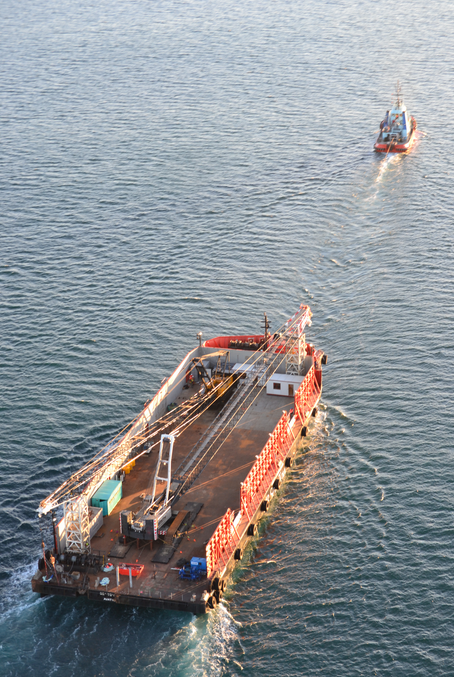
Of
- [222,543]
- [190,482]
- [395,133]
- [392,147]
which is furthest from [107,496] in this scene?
[395,133]

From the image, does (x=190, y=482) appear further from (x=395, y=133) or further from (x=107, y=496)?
(x=395, y=133)

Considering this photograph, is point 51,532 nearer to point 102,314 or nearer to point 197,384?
point 197,384

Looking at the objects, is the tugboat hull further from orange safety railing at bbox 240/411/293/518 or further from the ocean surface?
orange safety railing at bbox 240/411/293/518

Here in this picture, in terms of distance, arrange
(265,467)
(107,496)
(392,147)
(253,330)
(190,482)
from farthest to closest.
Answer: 1. (392,147)
2. (253,330)
3. (265,467)
4. (190,482)
5. (107,496)

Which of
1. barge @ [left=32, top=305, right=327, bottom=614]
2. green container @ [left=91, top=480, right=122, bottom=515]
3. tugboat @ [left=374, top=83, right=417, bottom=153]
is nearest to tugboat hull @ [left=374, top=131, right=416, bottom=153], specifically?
tugboat @ [left=374, top=83, right=417, bottom=153]

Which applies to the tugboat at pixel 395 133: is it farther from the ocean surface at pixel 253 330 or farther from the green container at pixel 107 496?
the green container at pixel 107 496

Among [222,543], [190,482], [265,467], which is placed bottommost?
[190,482]
